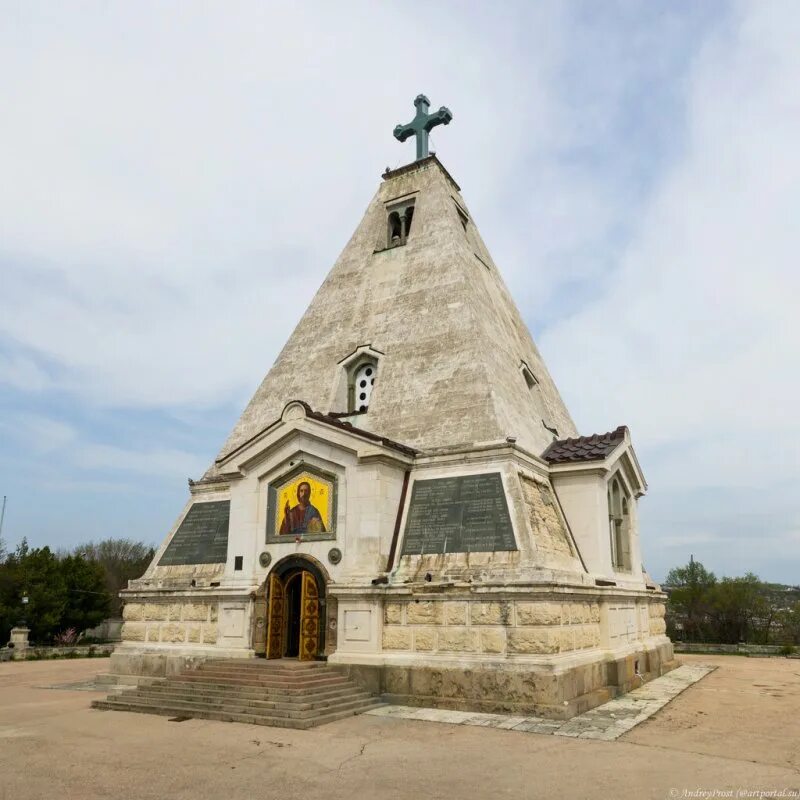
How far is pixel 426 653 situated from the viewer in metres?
13.4

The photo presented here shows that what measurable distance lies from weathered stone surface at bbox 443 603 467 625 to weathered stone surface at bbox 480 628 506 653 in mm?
457

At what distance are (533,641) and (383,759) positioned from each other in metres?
4.12

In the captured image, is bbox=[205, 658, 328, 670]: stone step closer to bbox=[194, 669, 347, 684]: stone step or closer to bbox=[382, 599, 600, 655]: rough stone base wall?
bbox=[194, 669, 347, 684]: stone step

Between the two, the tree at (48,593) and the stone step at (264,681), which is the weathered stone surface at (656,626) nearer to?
the stone step at (264,681)

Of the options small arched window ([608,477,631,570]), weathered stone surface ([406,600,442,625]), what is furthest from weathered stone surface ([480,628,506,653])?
small arched window ([608,477,631,570])

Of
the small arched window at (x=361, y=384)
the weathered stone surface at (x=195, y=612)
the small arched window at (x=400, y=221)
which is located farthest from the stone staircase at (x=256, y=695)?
the small arched window at (x=400, y=221)

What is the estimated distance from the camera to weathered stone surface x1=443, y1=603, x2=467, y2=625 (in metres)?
13.2

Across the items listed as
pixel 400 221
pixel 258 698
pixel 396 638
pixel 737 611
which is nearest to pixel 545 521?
pixel 396 638

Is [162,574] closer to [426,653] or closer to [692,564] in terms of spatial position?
[426,653]

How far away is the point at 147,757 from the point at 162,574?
8.38 meters

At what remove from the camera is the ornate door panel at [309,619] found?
14539mm

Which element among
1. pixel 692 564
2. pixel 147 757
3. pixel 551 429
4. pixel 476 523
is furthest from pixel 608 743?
pixel 692 564

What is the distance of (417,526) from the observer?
1484cm

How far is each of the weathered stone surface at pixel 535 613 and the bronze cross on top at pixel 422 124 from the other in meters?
16.4
